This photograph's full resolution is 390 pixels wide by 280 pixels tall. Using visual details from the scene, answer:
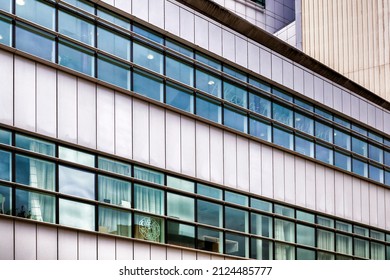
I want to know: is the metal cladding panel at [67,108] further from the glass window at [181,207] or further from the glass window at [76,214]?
the glass window at [181,207]

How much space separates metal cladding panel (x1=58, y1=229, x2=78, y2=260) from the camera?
667 inches

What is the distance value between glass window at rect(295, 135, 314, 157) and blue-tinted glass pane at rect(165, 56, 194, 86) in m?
5.74

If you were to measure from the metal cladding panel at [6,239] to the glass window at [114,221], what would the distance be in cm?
269

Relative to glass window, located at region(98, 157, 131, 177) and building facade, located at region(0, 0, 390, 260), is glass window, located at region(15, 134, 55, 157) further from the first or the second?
glass window, located at region(98, 157, 131, 177)

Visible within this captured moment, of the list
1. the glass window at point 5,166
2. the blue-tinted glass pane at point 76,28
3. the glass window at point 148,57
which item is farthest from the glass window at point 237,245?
the glass window at point 5,166

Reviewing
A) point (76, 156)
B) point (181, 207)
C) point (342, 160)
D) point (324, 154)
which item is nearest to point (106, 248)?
point (76, 156)

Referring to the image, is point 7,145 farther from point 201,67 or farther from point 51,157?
point 201,67

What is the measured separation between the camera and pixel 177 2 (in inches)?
843

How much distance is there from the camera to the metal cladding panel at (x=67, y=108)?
17.6 m

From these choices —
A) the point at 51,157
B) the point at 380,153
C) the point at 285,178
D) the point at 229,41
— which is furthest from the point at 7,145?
the point at 380,153

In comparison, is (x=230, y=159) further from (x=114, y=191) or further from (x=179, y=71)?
(x=114, y=191)

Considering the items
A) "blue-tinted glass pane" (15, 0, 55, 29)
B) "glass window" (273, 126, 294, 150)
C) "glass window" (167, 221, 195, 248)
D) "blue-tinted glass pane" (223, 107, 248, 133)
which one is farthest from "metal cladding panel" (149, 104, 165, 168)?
"glass window" (273, 126, 294, 150)

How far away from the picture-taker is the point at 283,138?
81.6 feet

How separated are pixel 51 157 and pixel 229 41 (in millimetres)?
8353
